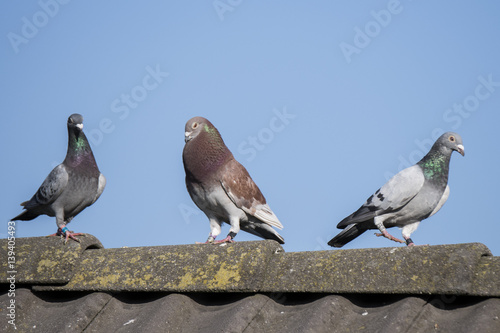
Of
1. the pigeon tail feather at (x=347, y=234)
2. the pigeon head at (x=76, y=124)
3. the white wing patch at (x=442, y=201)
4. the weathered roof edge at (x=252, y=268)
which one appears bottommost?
the white wing patch at (x=442, y=201)

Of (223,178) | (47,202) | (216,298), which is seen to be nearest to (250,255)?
(216,298)

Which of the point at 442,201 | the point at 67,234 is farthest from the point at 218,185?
the point at 442,201

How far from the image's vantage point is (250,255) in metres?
3.45

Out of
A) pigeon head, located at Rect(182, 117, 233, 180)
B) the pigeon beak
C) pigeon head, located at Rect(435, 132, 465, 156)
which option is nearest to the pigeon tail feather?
pigeon head, located at Rect(435, 132, 465, 156)

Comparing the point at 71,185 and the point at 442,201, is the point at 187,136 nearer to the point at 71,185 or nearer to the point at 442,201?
the point at 71,185

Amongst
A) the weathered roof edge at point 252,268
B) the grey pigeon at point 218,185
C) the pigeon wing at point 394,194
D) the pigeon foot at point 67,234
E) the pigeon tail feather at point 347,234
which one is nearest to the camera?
the weathered roof edge at point 252,268

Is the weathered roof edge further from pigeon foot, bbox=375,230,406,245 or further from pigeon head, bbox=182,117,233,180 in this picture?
pigeon foot, bbox=375,230,406,245

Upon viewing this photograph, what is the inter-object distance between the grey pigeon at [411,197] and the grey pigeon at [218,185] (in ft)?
2.91

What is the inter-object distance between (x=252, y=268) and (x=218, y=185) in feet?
7.12

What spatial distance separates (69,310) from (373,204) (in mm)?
3256

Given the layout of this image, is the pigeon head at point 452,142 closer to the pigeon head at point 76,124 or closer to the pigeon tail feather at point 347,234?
the pigeon tail feather at point 347,234

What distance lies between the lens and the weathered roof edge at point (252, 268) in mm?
2977

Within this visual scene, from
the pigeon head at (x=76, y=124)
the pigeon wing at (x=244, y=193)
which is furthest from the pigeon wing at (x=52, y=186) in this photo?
the pigeon wing at (x=244, y=193)

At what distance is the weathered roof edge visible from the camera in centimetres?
298
